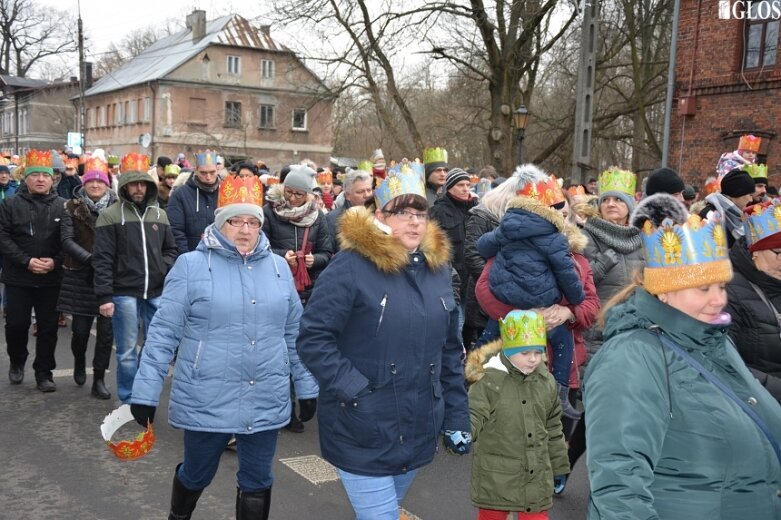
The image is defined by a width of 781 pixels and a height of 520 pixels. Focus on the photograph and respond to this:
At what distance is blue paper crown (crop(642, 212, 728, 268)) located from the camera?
2682 mm

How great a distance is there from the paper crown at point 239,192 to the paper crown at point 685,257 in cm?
233

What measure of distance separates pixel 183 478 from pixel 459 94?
26.6 meters

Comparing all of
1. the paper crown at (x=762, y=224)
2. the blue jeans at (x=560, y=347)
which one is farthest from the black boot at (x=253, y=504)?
the paper crown at (x=762, y=224)

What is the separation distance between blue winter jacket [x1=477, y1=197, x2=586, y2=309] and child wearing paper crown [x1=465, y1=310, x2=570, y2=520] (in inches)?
33.3

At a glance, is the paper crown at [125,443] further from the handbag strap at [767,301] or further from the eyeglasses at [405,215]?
the handbag strap at [767,301]

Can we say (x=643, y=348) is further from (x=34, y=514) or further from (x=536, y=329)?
(x=34, y=514)

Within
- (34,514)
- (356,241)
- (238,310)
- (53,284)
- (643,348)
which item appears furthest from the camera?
(53,284)

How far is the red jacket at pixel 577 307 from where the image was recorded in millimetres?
5426

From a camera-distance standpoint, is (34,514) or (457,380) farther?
(34,514)

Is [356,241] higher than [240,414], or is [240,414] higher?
[356,241]

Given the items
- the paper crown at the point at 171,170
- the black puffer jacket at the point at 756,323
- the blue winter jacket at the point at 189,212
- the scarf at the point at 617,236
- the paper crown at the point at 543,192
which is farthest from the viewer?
the paper crown at the point at 171,170

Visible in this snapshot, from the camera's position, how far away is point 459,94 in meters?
29.5

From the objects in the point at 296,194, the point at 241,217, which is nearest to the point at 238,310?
the point at 241,217

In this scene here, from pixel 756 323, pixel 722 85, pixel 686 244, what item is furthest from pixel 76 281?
pixel 722 85
